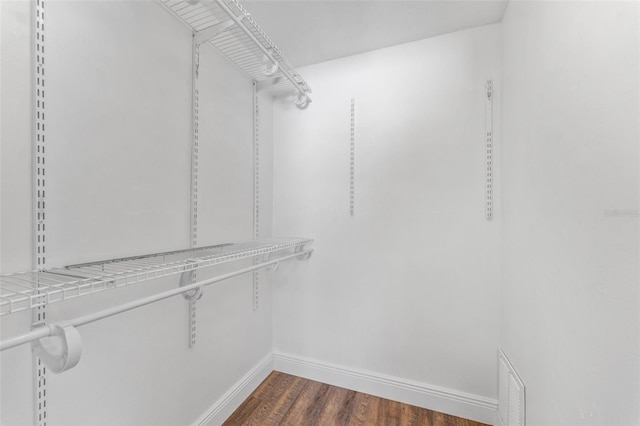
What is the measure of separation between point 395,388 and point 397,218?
1.11 metres

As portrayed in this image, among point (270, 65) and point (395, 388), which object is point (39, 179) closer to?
point (270, 65)

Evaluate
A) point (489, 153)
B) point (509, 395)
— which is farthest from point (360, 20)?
point (509, 395)

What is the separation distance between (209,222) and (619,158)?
1586 millimetres

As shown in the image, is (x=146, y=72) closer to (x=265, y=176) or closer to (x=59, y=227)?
(x=59, y=227)

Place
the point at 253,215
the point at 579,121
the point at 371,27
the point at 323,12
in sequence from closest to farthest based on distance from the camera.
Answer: the point at 579,121
the point at 323,12
the point at 371,27
the point at 253,215

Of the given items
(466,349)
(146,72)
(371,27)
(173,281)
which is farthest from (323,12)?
(466,349)

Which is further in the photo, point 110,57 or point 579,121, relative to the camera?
point 110,57

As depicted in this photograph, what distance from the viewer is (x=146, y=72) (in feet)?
3.78

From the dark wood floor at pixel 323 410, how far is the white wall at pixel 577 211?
70cm

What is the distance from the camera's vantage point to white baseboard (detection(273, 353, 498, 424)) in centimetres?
160

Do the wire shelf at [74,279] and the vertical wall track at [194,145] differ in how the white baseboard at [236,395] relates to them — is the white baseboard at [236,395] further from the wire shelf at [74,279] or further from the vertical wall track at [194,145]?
the wire shelf at [74,279]

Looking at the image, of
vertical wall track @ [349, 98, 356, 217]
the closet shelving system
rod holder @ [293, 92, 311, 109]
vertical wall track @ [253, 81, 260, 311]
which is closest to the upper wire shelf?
the closet shelving system

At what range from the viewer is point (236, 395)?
1.67 m

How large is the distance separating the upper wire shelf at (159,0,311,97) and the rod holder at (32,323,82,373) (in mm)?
1188
